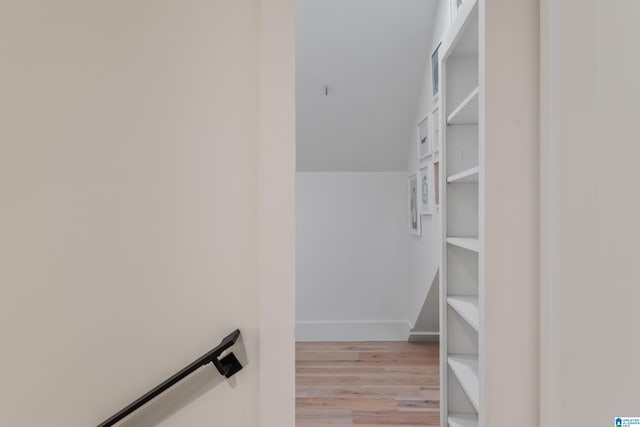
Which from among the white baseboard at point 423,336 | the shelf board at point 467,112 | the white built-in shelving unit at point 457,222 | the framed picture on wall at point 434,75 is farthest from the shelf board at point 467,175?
the white baseboard at point 423,336

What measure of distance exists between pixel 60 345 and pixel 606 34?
1.50 m

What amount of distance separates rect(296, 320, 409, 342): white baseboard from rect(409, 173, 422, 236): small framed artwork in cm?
98

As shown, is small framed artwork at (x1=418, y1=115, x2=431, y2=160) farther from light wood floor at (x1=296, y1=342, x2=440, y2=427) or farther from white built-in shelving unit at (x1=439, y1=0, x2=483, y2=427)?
light wood floor at (x1=296, y1=342, x2=440, y2=427)

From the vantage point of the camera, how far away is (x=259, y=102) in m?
1.21

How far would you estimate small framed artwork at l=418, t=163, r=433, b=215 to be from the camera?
356 centimetres

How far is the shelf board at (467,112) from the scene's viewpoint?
1.79m

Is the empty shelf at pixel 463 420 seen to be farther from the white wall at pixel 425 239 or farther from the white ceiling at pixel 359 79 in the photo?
the white ceiling at pixel 359 79

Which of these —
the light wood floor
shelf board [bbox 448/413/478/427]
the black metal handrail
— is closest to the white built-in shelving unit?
shelf board [bbox 448/413/478/427]

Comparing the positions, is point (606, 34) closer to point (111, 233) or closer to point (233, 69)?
point (233, 69)

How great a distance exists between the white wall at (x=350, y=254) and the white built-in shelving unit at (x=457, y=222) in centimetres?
223

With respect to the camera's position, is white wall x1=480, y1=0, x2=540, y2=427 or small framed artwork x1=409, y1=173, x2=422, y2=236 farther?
small framed artwork x1=409, y1=173, x2=422, y2=236

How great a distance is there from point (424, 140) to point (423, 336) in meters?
1.88

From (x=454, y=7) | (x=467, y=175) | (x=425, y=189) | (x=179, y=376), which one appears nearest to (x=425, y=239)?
(x=425, y=189)

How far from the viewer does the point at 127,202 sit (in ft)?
3.97
